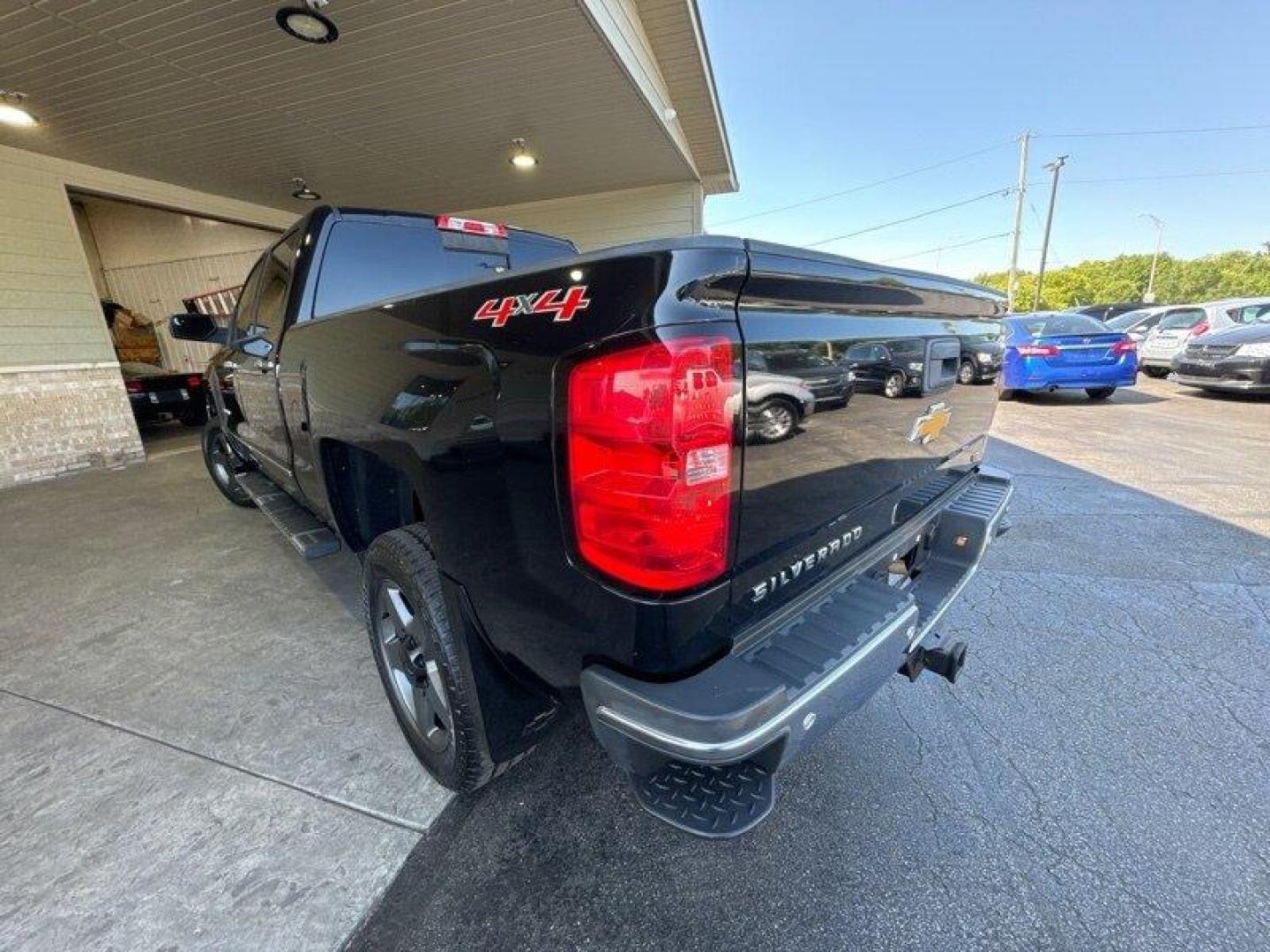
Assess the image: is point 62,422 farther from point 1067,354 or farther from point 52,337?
point 1067,354

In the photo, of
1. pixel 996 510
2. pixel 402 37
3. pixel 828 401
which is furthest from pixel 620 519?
pixel 402 37

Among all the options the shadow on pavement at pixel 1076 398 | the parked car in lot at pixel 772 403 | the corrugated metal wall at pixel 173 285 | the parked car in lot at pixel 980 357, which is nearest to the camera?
the parked car in lot at pixel 772 403

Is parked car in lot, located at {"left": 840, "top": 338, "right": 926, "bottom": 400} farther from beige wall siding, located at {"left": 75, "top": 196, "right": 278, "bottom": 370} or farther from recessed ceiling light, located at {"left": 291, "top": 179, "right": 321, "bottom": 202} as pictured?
beige wall siding, located at {"left": 75, "top": 196, "right": 278, "bottom": 370}

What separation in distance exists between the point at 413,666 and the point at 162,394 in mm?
10243

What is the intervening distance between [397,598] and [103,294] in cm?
1617

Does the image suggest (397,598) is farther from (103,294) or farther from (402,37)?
(103,294)

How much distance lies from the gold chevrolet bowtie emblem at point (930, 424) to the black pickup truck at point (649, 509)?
1 cm

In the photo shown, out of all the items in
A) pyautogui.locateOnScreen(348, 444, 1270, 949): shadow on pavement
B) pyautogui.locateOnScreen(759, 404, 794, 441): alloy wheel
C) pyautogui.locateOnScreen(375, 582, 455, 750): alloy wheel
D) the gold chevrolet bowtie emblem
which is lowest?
pyautogui.locateOnScreen(348, 444, 1270, 949): shadow on pavement

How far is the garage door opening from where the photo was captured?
11688 mm

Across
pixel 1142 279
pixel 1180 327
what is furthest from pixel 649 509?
pixel 1142 279

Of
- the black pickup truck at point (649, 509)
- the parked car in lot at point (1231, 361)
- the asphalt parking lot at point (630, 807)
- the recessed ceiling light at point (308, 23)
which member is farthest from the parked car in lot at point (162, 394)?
the parked car in lot at point (1231, 361)

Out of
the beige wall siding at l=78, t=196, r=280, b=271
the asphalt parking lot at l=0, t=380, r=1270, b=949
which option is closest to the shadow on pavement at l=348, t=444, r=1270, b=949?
the asphalt parking lot at l=0, t=380, r=1270, b=949

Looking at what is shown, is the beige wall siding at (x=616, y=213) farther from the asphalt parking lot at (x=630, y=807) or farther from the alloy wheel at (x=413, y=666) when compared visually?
the alloy wheel at (x=413, y=666)

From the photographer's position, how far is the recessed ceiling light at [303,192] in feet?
26.1
